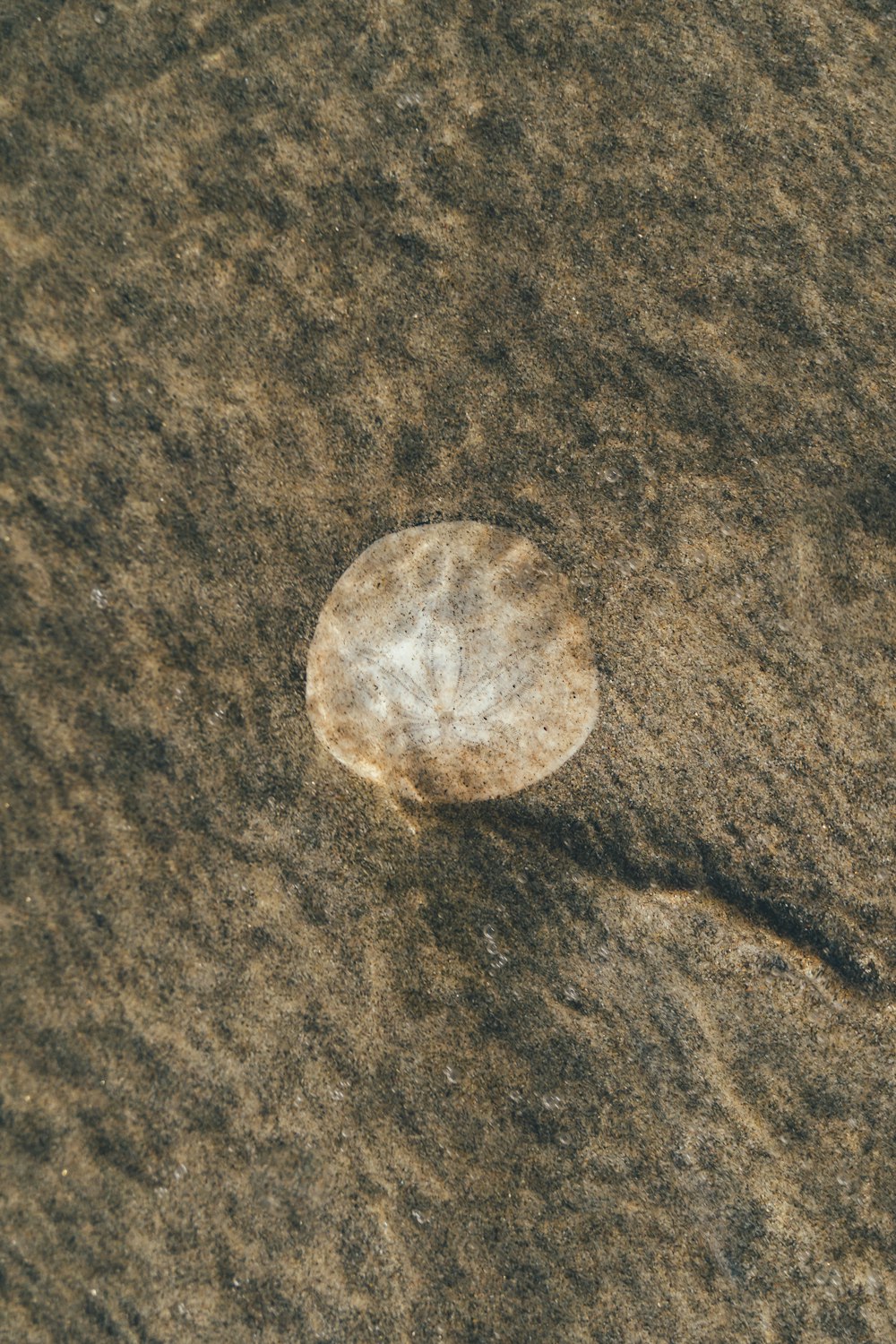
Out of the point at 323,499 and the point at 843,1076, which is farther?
the point at 323,499

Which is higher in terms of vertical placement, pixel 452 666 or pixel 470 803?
pixel 452 666

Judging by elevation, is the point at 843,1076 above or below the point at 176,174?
below

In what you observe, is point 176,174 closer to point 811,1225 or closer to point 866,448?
point 866,448

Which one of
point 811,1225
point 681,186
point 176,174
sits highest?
point 176,174

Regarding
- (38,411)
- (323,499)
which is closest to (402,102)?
(323,499)
